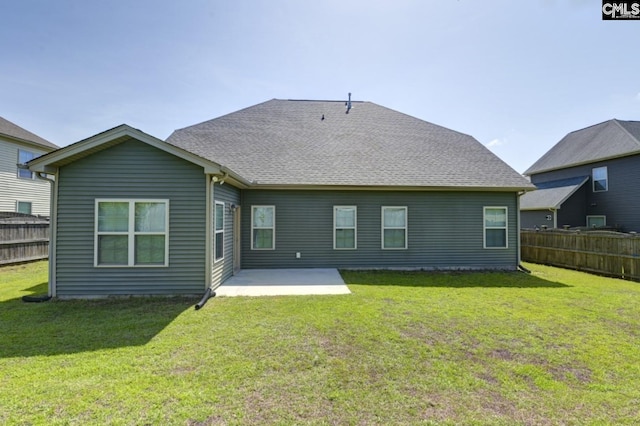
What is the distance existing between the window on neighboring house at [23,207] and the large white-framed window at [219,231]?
49.0 ft

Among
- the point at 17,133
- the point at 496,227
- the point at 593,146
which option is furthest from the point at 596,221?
the point at 17,133

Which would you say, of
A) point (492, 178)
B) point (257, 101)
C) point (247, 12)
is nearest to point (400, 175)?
point (492, 178)

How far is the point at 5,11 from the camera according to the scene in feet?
29.3

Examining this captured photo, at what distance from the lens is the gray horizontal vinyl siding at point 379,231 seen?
9.70 meters

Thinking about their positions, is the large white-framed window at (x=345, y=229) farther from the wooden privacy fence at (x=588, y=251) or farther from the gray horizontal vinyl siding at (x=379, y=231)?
the wooden privacy fence at (x=588, y=251)

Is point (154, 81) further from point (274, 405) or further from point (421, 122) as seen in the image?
point (274, 405)

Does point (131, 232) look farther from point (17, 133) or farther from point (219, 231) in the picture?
point (17, 133)

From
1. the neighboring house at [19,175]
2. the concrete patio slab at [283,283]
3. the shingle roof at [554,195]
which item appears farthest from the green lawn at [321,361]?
the shingle roof at [554,195]

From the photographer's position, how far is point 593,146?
60.6ft

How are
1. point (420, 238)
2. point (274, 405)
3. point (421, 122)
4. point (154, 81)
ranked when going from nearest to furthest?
1. point (274, 405)
2. point (420, 238)
3. point (154, 81)
4. point (421, 122)

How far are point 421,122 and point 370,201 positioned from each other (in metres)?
6.12

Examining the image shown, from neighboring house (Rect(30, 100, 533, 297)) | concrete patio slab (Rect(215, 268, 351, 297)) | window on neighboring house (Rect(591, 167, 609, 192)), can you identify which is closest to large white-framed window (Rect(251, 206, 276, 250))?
neighboring house (Rect(30, 100, 533, 297))

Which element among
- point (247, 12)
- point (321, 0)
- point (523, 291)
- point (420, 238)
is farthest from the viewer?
point (420, 238)

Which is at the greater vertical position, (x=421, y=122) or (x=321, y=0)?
(x=321, y=0)
